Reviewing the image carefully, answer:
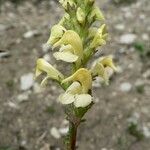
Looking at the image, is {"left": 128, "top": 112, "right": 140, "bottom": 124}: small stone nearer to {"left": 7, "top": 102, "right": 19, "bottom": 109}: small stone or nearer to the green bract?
{"left": 7, "top": 102, "right": 19, "bottom": 109}: small stone

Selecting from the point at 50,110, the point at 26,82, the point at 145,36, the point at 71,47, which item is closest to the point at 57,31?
the point at 71,47

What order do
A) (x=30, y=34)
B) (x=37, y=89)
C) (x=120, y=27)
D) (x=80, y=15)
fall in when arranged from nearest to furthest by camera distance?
(x=80, y=15) < (x=37, y=89) < (x=30, y=34) < (x=120, y=27)

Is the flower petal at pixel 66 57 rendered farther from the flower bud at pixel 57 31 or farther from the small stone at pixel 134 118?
the small stone at pixel 134 118

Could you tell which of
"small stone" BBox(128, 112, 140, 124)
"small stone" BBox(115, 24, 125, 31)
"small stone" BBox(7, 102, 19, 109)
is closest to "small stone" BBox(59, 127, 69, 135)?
"small stone" BBox(7, 102, 19, 109)

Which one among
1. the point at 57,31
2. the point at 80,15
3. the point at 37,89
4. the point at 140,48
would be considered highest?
the point at 80,15

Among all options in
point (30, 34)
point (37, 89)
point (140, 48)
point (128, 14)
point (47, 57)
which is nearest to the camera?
point (37, 89)

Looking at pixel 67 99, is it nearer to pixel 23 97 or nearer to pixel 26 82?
pixel 23 97

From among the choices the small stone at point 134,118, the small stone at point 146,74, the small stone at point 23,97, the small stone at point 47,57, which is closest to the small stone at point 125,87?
the small stone at point 146,74

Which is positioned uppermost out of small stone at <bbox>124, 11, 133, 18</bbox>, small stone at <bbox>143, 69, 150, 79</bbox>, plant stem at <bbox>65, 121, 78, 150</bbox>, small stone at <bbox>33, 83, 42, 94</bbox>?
plant stem at <bbox>65, 121, 78, 150</bbox>
